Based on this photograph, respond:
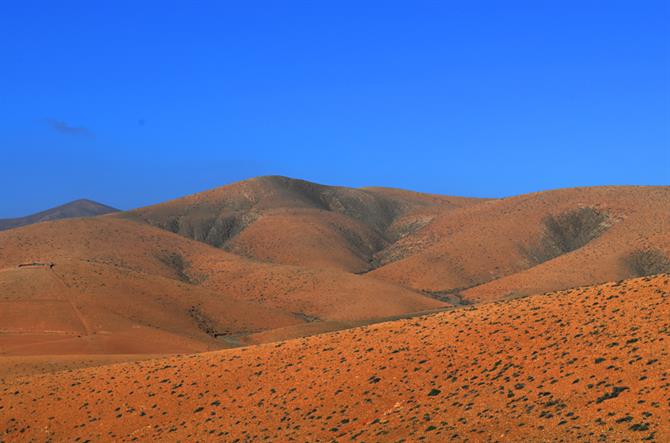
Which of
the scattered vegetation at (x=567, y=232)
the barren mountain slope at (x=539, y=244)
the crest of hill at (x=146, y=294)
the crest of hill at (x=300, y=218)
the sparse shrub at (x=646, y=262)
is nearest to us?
the crest of hill at (x=146, y=294)

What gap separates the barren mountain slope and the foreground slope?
63.0 meters

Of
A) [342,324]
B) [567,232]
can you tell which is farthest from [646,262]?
[342,324]

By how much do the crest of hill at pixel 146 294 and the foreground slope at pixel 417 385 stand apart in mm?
22700

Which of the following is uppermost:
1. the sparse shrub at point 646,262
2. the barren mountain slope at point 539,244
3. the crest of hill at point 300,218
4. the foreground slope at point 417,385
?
the crest of hill at point 300,218

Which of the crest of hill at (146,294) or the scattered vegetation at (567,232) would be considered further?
the scattered vegetation at (567,232)

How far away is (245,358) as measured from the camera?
43.6 m

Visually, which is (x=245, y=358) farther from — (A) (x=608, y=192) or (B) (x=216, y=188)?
(B) (x=216, y=188)

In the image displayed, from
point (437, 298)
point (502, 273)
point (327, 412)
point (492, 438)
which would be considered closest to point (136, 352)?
point (327, 412)

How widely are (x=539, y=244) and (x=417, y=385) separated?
103027 mm

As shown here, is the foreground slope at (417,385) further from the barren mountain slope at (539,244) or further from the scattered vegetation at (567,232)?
the scattered vegetation at (567,232)

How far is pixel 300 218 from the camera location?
515 feet

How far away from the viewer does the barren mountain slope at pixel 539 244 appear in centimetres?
10681

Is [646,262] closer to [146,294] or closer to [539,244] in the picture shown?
[539,244]

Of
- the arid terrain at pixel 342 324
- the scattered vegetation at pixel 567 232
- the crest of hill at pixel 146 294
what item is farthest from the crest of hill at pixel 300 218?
the scattered vegetation at pixel 567 232
